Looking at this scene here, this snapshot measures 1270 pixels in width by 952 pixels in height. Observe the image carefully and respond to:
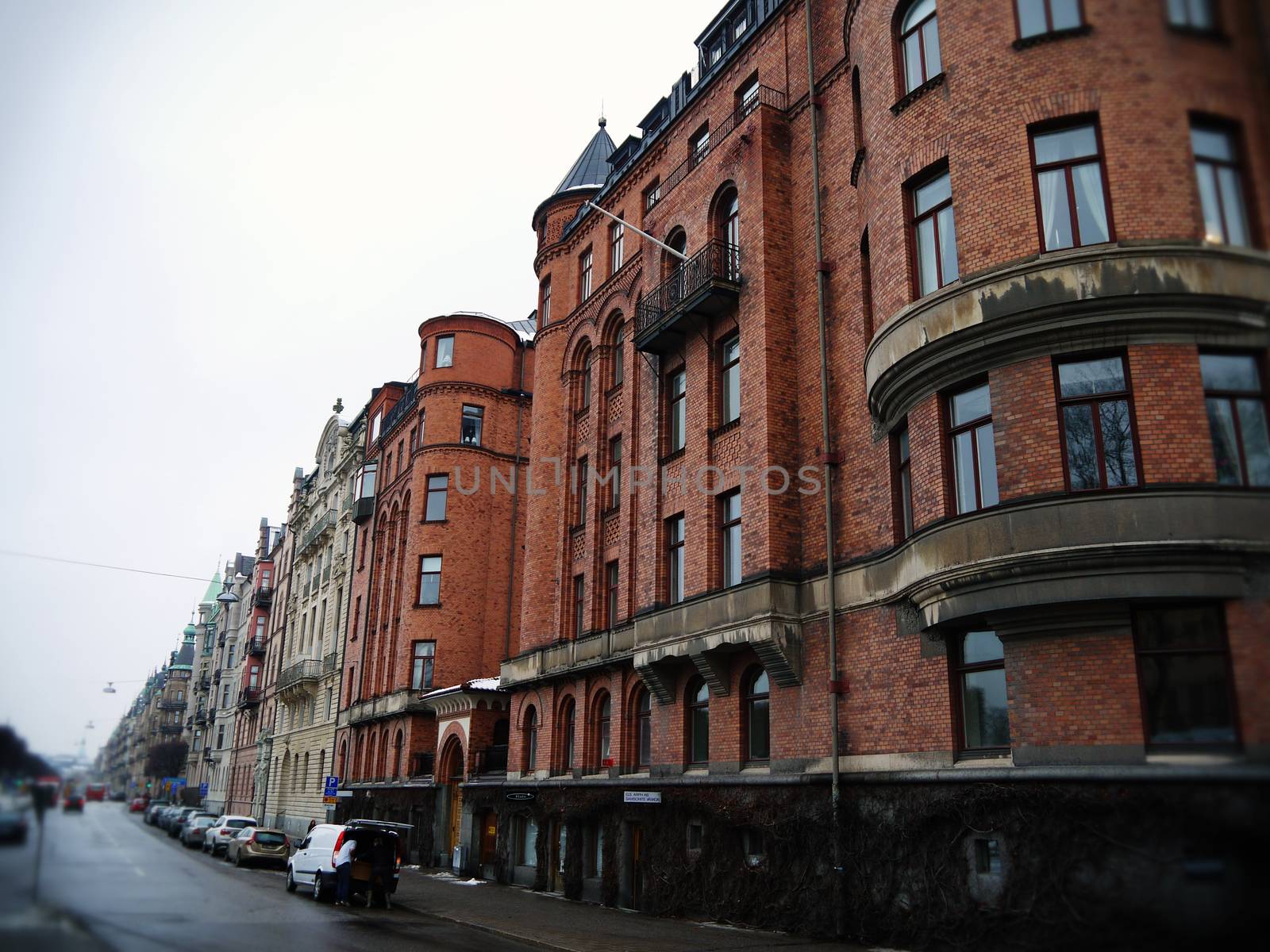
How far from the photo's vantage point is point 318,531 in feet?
205

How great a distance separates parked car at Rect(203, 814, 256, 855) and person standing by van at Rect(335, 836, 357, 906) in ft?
51.5

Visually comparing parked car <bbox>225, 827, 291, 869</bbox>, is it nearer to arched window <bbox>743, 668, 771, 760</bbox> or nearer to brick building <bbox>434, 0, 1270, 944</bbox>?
brick building <bbox>434, 0, 1270, 944</bbox>

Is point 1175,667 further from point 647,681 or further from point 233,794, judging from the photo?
point 233,794

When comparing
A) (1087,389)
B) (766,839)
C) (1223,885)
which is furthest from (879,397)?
(1223,885)

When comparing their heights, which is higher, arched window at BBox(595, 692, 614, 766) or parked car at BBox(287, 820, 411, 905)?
arched window at BBox(595, 692, 614, 766)

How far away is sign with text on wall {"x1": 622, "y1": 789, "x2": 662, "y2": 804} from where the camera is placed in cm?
2219

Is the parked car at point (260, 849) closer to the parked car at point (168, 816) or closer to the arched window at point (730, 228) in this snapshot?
the parked car at point (168, 816)

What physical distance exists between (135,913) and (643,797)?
1454 centimetres

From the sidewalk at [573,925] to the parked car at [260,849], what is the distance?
7.91 meters

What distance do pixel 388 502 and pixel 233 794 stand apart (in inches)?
1685

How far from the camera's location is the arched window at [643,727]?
82.1 ft

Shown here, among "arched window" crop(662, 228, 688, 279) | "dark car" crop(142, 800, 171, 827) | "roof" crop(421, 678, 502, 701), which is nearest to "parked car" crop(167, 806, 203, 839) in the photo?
"dark car" crop(142, 800, 171, 827)

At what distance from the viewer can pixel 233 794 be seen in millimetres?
78625

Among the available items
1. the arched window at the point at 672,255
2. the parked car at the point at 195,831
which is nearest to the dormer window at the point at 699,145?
the arched window at the point at 672,255
